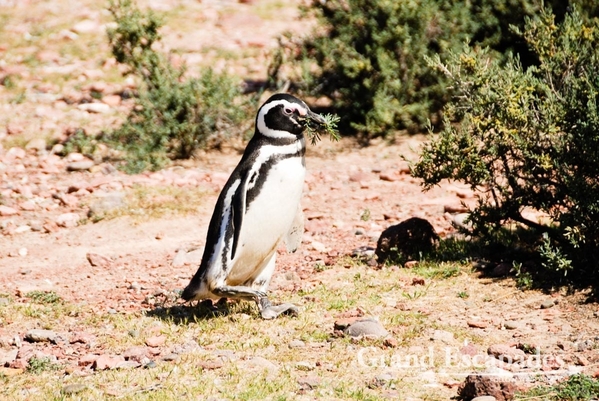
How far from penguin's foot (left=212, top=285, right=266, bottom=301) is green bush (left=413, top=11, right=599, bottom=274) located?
1865 millimetres

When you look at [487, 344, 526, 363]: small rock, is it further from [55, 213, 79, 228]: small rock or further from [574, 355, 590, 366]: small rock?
[55, 213, 79, 228]: small rock

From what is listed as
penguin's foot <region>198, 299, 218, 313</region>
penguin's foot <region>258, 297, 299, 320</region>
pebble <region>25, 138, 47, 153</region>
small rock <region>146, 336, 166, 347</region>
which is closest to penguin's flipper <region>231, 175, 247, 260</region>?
penguin's foot <region>258, 297, 299, 320</region>

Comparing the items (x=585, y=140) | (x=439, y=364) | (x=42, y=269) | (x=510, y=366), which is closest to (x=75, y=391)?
(x=439, y=364)

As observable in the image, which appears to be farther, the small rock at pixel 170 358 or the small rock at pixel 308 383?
the small rock at pixel 170 358

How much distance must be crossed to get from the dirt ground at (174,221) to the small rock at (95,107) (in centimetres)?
9

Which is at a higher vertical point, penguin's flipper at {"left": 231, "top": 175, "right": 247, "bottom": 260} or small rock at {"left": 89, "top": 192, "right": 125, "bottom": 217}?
penguin's flipper at {"left": 231, "top": 175, "right": 247, "bottom": 260}

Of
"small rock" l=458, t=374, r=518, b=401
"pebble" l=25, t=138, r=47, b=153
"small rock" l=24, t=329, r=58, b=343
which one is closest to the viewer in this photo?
"small rock" l=458, t=374, r=518, b=401

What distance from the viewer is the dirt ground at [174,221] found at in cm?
690

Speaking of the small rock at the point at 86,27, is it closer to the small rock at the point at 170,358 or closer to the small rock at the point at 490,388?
the small rock at the point at 170,358

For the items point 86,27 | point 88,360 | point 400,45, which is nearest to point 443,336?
point 88,360

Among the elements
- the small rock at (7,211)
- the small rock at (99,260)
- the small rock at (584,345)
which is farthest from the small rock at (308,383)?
the small rock at (7,211)

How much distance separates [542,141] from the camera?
7.79 m

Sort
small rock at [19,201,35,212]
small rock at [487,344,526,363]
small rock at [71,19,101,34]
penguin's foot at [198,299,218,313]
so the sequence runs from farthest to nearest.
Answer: small rock at [71,19,101,34], small rock at [19,201,35,212], penguin's foot at [198,299,218,313], small rock at [487,344,526,363]

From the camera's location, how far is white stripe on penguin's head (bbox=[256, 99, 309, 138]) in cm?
708
